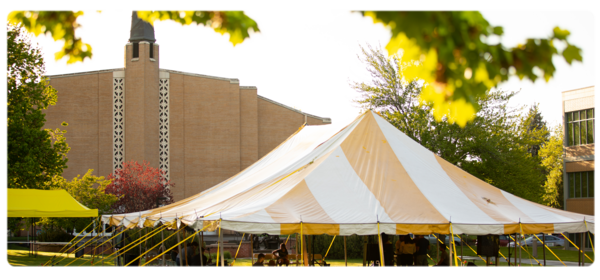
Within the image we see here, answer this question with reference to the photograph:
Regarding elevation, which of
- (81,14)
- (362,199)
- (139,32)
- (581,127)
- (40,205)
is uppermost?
(139,32)

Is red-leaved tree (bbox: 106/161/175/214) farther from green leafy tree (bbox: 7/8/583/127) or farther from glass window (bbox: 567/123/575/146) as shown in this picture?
green leafy tree (bbox: 7/8/583/127)

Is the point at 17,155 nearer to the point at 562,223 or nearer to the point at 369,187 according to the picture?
the point at 369,187

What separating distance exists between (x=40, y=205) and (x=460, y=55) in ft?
51.2

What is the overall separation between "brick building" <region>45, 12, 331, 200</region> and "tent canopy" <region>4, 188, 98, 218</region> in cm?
2636

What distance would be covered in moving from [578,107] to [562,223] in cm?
2559

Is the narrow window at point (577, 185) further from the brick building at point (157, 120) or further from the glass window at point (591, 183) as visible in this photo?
the brick building at point (157, 120)

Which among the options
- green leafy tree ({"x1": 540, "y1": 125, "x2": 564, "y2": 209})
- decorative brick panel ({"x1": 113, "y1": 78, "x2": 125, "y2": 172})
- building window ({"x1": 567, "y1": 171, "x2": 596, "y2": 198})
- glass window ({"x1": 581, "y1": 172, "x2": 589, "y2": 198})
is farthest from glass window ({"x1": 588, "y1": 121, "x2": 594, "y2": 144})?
decorative brick panel ({"x1": 113, "y1": 78, "x2": 125, "y2": 172})

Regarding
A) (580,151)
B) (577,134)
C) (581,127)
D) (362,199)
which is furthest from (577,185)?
(362,199)

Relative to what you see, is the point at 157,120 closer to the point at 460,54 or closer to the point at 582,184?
the point at 582,184

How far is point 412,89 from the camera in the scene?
31.5 meters

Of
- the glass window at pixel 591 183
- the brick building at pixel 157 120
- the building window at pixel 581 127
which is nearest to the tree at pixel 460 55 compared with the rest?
the building window at pixel 581 127

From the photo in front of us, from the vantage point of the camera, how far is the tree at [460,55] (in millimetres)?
2973

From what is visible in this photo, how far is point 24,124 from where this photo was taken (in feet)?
69.4

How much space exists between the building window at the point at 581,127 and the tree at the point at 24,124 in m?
29.8
